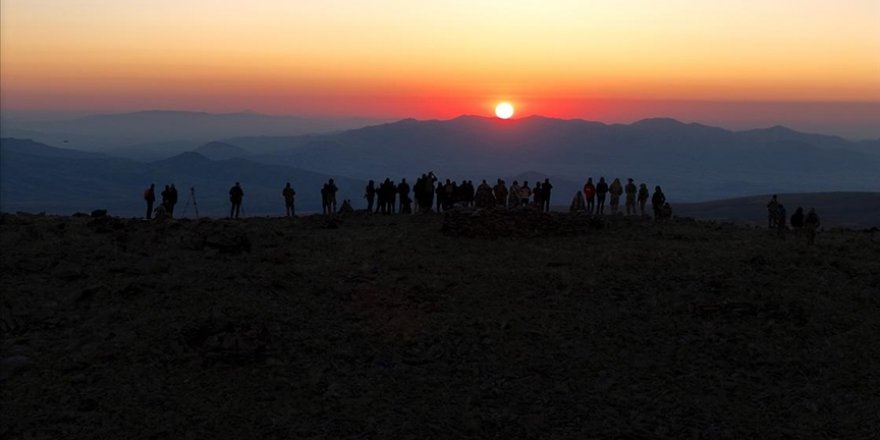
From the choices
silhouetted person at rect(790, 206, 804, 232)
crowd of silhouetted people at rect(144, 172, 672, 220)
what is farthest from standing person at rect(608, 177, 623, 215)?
silhouetted person at rect(790, 206, 804, 232)

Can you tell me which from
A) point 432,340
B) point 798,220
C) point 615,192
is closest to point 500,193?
point 615,192

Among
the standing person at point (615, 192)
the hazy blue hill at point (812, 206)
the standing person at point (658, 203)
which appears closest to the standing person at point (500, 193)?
the standing person at point (615, 192)

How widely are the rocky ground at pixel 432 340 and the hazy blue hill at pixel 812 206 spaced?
334 feet

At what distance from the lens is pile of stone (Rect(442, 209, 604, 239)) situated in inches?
1006

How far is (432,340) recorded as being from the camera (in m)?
15.8

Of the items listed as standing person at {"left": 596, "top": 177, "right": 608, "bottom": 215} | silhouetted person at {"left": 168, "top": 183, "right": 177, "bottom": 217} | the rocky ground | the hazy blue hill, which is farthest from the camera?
the hazy blue hill

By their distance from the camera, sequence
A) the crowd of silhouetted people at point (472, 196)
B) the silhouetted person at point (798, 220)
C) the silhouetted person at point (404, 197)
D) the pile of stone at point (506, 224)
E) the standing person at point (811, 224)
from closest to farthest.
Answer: the pile of stone at point (506, 224)
the standing person at point (811, 224)
the silhouetted person at point (798, 220)
the crowd of silhouetted people at point (472, 196)
the silhouetted person at point (404, 197)

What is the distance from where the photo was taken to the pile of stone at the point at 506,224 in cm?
2556

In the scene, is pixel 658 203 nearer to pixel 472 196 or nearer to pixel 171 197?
pixel 472 196

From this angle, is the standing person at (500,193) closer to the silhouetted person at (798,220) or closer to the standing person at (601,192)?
the standing person at (601,192)

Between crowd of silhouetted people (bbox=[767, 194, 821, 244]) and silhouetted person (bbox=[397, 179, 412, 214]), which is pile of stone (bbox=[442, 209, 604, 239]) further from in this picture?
crowd of silhouetted people (bbox=[767, 194, 821, 244])

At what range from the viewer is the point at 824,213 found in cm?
12962

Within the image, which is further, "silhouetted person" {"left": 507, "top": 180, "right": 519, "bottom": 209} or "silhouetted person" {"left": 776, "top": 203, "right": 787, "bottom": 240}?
"silhouetted person" {"left": 507, "top": 180, "right": 519, "bottom": 209}

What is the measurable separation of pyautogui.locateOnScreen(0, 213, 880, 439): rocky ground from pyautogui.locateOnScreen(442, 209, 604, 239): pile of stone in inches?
69.0
